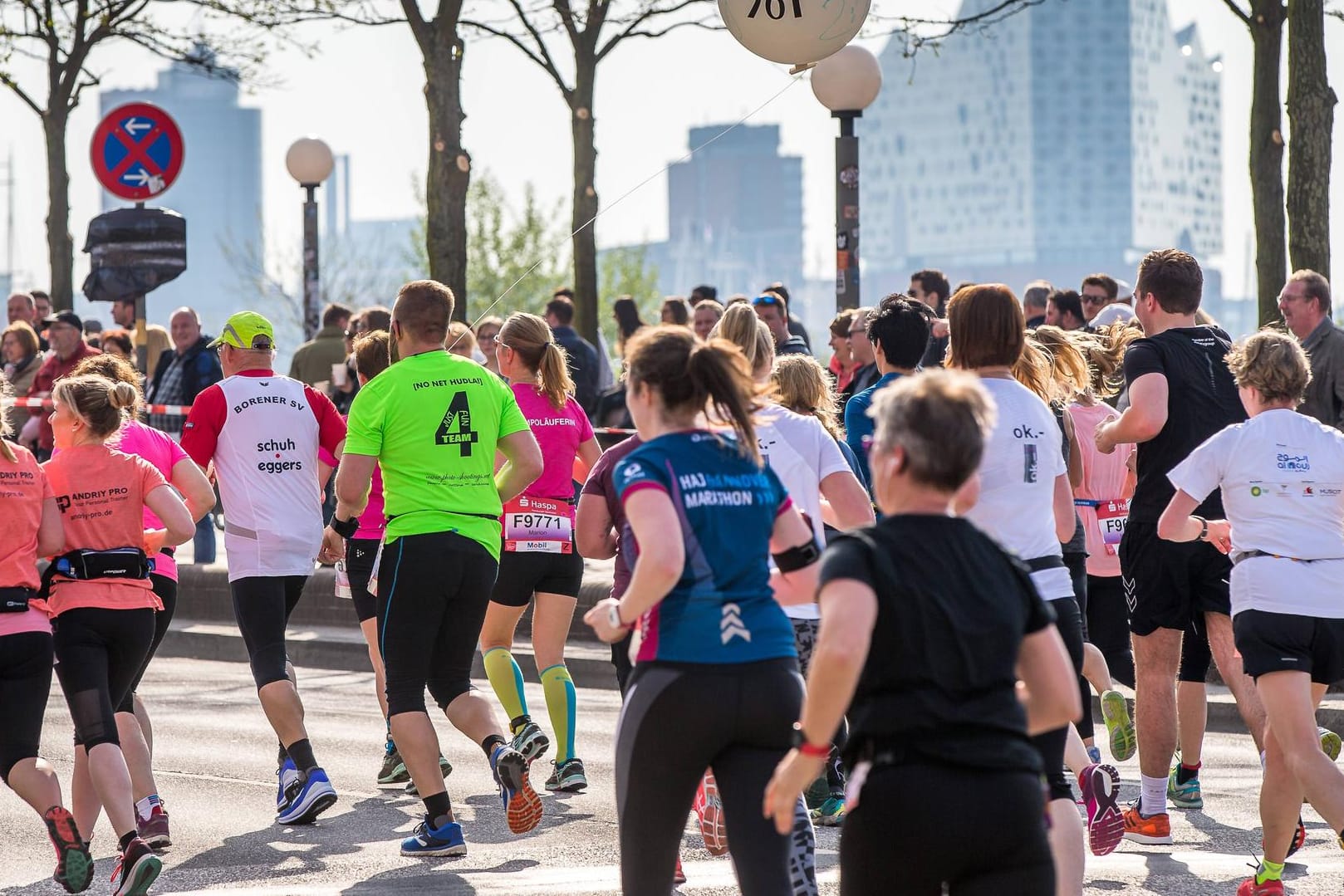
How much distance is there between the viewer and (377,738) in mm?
10023

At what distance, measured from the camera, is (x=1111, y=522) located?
9406mm

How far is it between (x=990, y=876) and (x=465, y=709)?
152 inches

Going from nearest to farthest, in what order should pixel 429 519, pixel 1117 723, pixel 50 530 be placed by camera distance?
pixel 50 530 < pixel 429 519 < pixel 1117 723

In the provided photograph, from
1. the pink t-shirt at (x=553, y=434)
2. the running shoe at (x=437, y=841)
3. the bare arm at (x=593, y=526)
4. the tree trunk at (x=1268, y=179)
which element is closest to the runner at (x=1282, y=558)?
the bare arm at (x=593, y=526)

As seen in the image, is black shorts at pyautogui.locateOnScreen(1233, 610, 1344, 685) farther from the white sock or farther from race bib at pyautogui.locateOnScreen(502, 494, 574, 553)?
race bib at pyautogui.locateOnScreen(502, 494, 574, 553)

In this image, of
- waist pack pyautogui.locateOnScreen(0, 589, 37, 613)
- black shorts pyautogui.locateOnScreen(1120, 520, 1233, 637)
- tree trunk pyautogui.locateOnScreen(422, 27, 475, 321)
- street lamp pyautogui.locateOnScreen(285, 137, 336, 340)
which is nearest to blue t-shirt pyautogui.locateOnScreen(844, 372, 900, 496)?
black shorts pyautogui.locateOnScreen(1120, 520, 1233, 637)

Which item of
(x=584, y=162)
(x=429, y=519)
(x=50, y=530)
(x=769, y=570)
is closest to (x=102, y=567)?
(x=50, y=530)

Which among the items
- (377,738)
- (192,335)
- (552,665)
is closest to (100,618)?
(552,665)

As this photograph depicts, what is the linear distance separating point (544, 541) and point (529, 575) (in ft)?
0.55

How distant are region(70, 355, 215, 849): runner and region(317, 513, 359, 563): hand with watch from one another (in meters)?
0.48

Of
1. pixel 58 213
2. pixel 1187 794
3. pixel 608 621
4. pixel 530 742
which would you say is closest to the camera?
pixel 608 621

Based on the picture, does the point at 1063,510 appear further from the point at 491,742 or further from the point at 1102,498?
the point at 1102,498

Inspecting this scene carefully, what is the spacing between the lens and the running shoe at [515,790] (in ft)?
23.2

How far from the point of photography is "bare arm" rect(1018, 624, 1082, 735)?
397cm
